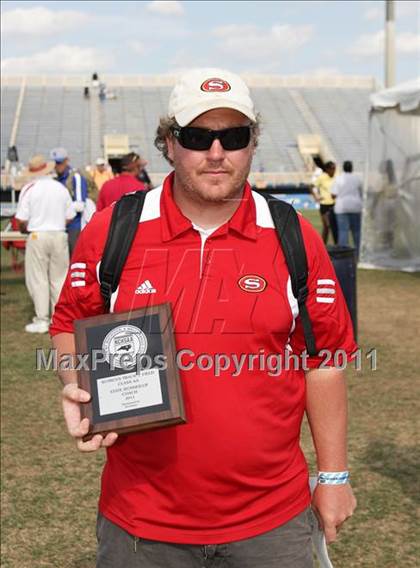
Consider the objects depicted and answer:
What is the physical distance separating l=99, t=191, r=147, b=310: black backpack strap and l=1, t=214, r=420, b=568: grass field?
2.40 meters

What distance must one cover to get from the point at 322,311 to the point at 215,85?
0.67 metres

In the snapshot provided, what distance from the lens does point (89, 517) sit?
479 cm

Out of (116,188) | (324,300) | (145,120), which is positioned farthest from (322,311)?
(145,120)

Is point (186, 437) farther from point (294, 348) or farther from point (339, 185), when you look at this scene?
point (339, 185)

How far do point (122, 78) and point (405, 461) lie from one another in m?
61.1

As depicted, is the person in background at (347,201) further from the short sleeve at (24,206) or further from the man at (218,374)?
the man at (218,374)

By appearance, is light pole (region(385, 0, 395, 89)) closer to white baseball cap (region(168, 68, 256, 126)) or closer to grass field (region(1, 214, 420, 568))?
grass field (region(1, 214, 420, 568))

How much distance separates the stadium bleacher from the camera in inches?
2112

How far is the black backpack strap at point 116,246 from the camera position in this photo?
7.57ft

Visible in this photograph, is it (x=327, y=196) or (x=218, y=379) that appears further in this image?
(x=327, y=196)

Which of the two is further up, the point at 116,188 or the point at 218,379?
the point at 218,379

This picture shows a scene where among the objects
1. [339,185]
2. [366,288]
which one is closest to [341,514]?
[366,288]

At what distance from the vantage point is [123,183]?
400 inches

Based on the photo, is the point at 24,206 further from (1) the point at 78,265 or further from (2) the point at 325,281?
(2) the point at 325,281
